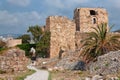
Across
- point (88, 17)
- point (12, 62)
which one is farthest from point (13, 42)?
point (12, 62)

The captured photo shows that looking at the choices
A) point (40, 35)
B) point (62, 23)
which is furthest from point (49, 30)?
point (40, 35)

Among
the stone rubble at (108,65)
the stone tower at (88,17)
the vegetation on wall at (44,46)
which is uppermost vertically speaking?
A: the stone tower at (88,17)

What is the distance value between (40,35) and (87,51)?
89.1 feet

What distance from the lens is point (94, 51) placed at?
34.2 metres

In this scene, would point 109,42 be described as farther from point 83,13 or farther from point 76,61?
point 83,13

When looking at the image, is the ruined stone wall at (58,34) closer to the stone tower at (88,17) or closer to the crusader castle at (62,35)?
the crusader castle at (62,35)

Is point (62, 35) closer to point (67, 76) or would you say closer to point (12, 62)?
point (12, 62)

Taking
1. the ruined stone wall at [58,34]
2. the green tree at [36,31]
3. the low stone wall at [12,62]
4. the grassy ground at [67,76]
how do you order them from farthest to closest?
the green tree at [36,31] → the ruined stone wall at [58,34] → the low stone wall at [12,62] → the grassy ground at [67,76]

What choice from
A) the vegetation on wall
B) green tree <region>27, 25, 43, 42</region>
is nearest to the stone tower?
green tree <region>27, 25, 43, 42</region>

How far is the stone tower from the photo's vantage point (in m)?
60.4

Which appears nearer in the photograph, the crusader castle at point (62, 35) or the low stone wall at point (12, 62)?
the low stone wall at point (12, 62)

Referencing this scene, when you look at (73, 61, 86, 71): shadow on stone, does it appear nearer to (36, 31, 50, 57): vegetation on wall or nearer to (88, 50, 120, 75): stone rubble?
(88, 50, 120, 75): stone rubble

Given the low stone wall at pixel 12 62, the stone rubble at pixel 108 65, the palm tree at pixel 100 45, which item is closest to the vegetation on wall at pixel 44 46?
the palm tree at pixel 100 45

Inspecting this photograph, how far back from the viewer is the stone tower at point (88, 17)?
→ 6044 centimetres
